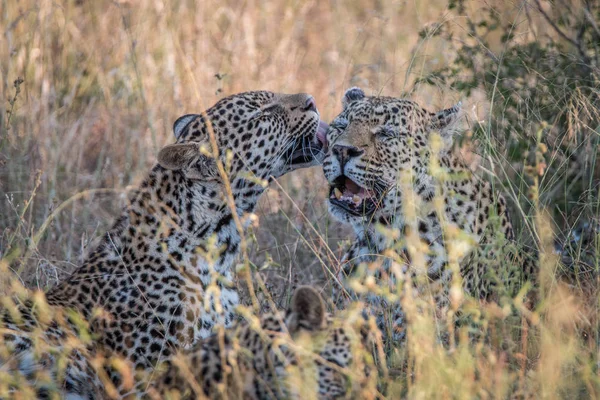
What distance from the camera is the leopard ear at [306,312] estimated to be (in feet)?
15.5

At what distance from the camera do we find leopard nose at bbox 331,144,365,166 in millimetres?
6945

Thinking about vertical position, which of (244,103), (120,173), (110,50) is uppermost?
(244,103)

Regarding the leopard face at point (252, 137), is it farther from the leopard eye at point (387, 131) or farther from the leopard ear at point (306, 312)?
the leopard ear at point (306, 312)

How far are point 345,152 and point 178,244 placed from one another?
1.34 meters

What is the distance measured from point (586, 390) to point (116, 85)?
27.5 ft

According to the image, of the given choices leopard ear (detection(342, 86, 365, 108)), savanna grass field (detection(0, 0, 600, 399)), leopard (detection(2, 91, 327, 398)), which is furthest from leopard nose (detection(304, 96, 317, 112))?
savanna grass field (detection(0, 0, 600, 399))

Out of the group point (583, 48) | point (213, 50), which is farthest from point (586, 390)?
point (213, 50)

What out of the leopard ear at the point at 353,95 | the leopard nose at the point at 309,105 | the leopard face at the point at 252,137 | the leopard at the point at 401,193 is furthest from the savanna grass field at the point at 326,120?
the leopard nose at the point at 309,105

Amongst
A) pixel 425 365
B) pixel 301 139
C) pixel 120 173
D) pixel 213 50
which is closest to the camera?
pixel 425 365

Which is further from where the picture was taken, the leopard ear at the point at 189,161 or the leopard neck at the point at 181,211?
the leopard neck at the point at 181,211

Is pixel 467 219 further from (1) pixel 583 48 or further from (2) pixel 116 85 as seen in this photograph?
(2) pixel 116 85

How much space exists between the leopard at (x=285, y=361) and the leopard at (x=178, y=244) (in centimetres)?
143

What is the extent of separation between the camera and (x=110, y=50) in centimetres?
1228

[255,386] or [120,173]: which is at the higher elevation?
[255,386]
